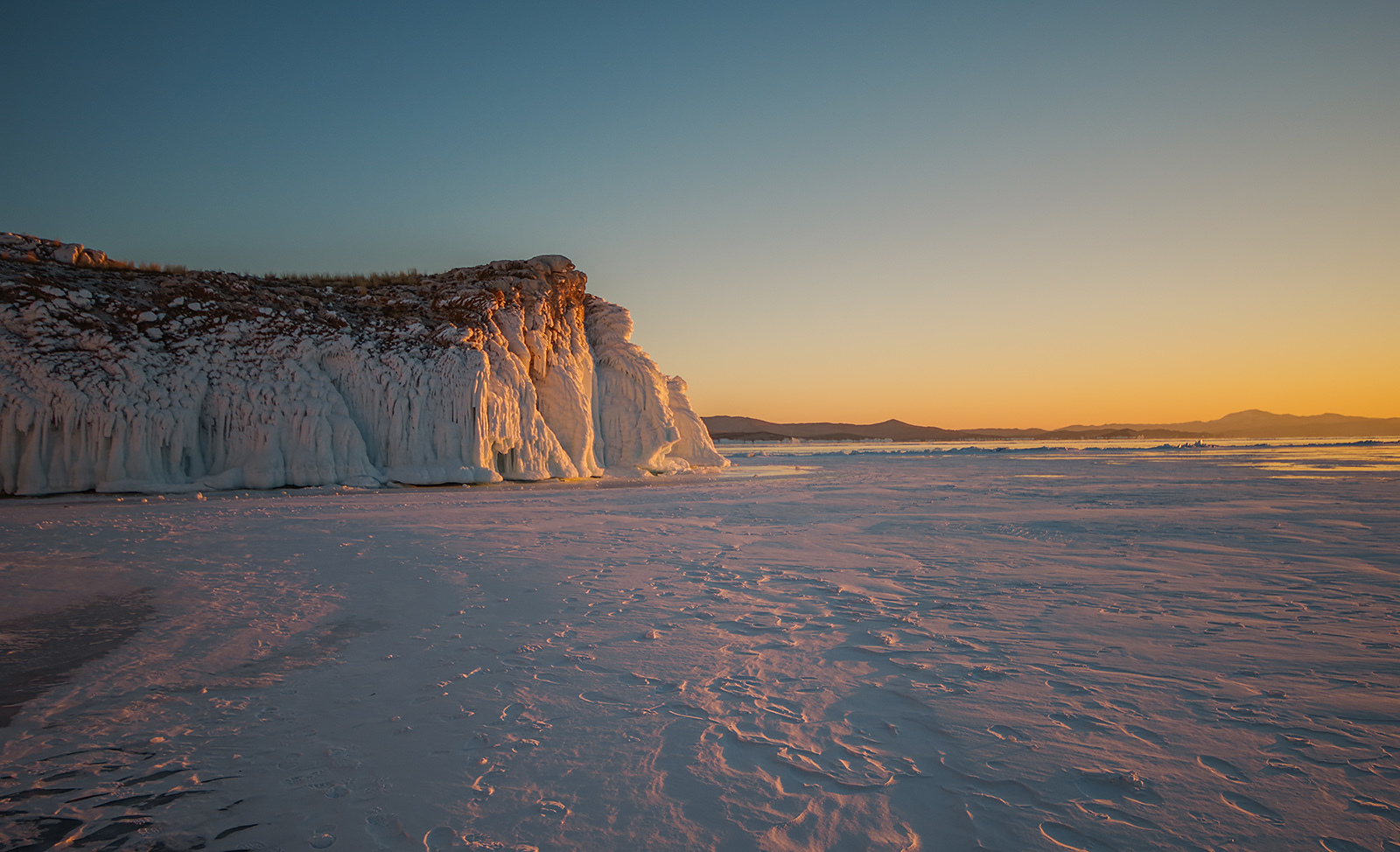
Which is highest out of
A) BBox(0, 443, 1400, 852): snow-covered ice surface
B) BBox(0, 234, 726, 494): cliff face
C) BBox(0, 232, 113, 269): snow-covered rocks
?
BBox(0, 232, 113, 269): snow-covered rocks

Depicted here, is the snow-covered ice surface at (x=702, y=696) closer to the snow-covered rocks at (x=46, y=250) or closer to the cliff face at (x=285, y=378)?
the cliff face at (x=285, y=378)

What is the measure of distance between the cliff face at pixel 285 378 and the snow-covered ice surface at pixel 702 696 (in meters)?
9.08

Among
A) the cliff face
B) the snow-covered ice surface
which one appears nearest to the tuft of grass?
the cliff face

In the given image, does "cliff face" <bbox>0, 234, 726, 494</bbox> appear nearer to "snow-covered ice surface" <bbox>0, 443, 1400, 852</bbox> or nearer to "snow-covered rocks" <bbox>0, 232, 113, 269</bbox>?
"snow-covered rocks" <bbox>0, 232, 113, 269</bbox>

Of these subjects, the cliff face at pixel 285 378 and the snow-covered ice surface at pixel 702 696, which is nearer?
the snow-covered ice surface at pixel 702 696

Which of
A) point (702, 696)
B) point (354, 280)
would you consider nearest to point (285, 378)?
point (354, 280)

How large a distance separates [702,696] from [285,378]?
1821cm

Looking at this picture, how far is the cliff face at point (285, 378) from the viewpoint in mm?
14625

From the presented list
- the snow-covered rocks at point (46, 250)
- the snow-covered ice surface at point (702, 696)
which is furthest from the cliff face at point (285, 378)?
the snow-covered ice surface at point (702, 696)

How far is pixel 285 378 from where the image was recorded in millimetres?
17359

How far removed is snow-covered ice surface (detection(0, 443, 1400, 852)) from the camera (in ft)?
7.59

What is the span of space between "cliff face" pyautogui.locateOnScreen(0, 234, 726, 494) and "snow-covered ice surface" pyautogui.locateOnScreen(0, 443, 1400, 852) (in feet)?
29.8

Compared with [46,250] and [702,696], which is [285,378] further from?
[702,696]

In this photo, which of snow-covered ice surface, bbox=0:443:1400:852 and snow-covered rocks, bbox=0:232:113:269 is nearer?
snow-covered ice surface, bbox=0:443:1400:852
